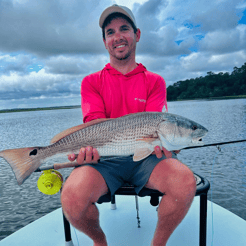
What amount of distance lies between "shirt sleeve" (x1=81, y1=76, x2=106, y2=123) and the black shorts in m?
0.63

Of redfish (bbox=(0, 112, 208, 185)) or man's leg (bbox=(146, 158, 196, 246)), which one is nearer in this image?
man's leg (bbox=(146, 158, 196, 246))

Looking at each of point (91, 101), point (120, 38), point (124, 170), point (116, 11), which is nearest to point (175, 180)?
point (124, 170)

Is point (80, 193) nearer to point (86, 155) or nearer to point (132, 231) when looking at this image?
point (86, 155)

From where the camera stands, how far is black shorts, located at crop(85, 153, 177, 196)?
235cm

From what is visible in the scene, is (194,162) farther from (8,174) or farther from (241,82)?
(241,82)

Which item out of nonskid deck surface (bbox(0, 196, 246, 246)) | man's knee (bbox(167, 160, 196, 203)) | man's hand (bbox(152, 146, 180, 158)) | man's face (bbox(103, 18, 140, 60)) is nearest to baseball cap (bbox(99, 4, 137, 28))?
man's face (bbox(103, 18, 140, 60))

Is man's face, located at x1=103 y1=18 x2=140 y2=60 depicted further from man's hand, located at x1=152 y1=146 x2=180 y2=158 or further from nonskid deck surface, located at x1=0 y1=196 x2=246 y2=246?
nonskid deck surface, located at x1=0 y1=196 x2=246 y2=246

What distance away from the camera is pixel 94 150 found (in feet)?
7.60

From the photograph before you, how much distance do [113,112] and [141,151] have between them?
897 mm

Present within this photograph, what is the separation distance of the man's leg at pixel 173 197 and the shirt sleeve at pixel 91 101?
1178mm

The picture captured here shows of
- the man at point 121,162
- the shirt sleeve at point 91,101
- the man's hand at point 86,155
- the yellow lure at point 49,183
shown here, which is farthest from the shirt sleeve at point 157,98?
the yellow lure at point 49,183

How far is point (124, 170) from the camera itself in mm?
2527

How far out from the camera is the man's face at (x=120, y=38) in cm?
295

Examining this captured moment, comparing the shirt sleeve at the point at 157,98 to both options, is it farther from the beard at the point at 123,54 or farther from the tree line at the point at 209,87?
the tree line at the point at 209,87
